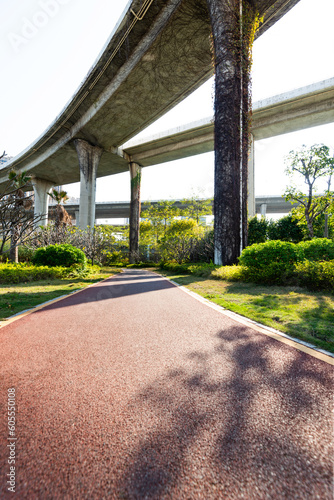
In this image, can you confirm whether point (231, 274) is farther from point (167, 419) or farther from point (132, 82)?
point (132, 82)

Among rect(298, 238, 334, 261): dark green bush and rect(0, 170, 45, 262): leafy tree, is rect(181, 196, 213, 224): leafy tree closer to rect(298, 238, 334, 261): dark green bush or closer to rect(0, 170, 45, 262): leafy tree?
rect(298, 238, 334, 261): dark green bush

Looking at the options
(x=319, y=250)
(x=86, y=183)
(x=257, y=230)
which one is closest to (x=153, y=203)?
(x=86, y=183)

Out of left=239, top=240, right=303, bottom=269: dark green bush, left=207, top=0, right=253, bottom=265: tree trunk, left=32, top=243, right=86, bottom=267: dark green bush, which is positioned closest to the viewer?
left=239, top=240, right=303, bottom=269: dark green bush

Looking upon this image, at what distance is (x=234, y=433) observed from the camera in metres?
1.45

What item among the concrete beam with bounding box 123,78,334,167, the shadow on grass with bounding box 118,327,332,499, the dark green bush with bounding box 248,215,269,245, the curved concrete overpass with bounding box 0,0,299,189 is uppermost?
the curved concrete overpass with bounding box 0,0,299,189

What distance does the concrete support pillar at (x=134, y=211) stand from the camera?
30142 mm

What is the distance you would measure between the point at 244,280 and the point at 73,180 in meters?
37.5

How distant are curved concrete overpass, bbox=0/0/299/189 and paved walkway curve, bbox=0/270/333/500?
18.2 meters

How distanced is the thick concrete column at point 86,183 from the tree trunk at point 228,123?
54.4 ft

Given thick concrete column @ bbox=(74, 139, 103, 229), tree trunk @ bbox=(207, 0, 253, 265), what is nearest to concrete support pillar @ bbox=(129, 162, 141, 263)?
thick concrete column @ bbox=(74, 139, 103, 229)

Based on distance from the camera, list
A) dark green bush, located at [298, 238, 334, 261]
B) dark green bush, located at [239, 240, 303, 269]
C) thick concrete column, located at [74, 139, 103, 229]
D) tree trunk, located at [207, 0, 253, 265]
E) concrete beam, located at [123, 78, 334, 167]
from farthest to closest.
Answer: thick concrete column, located at [74, 139, 103, 229]
concrete beam, located at [123, 78, 334, 167]
tree trunk, located at [207, 0, 253, 265]
dark green bush, located at [239, 240, 303, 269]
dark green bush, located at [298, 238, 334, 261]

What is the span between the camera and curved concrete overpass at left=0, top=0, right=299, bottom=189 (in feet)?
45.5

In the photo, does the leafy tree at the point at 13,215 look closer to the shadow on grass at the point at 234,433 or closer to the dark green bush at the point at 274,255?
the shadow on grass at the point at 234,433

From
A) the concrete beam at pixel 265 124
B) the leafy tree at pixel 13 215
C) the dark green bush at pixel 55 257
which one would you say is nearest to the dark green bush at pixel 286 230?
the concrete beam at pixel 265 124
